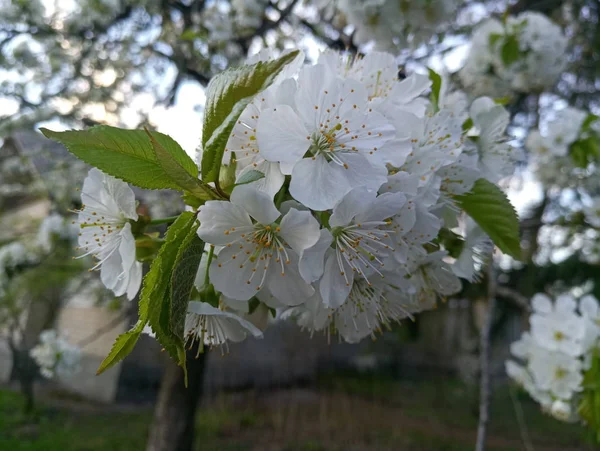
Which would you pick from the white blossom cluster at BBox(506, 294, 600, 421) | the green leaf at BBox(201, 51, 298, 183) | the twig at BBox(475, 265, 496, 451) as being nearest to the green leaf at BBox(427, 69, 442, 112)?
the green leaf at BBox(201, 51, 298, 183)

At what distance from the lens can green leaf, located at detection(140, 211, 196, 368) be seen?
612mm

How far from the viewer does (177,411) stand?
2562mm

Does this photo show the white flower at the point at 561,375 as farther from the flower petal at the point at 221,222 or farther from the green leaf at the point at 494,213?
the flower petal at the point at 221,222

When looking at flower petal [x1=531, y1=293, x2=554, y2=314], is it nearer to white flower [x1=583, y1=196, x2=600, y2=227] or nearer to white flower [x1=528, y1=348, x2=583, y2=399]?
white flower [x1=528, y1=348, x2=583, y2=399]

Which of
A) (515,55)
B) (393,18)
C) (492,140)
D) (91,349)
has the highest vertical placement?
(515,55)

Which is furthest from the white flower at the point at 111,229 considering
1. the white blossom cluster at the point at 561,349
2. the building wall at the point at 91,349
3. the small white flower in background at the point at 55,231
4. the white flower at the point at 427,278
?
the building wall at the point at 91,349

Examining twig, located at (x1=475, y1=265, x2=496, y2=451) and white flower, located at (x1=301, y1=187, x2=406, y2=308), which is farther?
twig, located at (x1=475, y1=265, x2=496, y2=451)

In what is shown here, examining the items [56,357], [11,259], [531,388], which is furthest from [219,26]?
[56,357]

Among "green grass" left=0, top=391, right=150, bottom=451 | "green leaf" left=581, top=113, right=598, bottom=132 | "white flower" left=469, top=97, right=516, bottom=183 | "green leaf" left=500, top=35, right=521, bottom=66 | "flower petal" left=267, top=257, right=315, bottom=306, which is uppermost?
"green leaf" left=500, top=35, right=521, bottom=66

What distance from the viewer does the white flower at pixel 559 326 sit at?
153cm

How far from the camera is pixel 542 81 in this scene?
259 cm

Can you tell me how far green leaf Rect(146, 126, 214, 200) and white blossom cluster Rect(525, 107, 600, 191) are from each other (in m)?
2.05

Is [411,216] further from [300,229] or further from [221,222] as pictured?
[221,222]

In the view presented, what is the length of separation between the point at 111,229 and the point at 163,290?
0.91 feet
